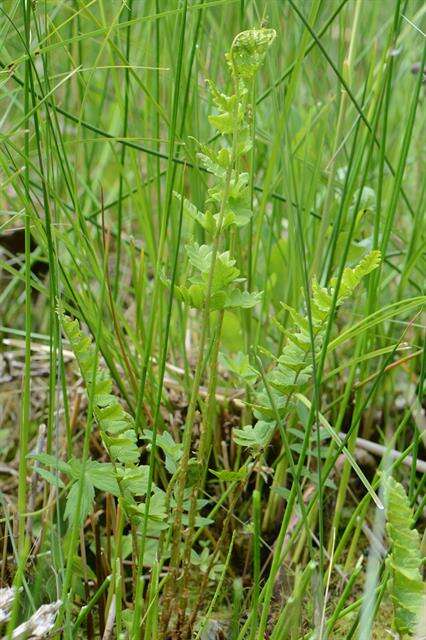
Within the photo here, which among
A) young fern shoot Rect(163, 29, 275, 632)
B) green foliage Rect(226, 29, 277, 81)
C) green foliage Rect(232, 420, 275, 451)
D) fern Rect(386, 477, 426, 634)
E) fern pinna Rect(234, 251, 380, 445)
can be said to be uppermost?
green foliage Rect(226, 29, 277, 81)

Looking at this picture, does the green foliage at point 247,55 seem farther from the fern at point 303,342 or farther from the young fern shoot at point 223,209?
the fern at point 303,342

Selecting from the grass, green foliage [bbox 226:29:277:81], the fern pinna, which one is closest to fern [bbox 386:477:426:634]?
the grass

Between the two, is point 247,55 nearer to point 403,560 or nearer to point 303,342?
point 303,342

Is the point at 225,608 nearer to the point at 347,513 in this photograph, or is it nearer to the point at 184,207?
the point at 347,513

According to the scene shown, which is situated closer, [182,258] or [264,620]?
[264,620]

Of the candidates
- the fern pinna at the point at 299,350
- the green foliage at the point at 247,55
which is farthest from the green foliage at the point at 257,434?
the green foliage at the point at 247,55

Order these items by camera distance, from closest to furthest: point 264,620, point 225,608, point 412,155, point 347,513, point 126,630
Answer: point 264,620, point 126,630, point 225,608, point 347,513, point 412,155

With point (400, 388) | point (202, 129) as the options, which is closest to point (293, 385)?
point (400, 388)

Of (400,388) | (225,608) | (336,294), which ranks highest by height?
(336,294)

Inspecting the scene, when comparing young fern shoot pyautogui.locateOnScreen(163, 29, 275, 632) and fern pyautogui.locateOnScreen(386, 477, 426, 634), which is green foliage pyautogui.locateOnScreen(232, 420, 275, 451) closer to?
young fern shoot pyautogui.locateOnScreen(163, 29, 275, 632)
